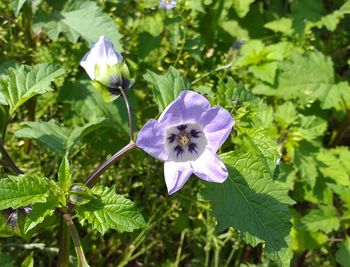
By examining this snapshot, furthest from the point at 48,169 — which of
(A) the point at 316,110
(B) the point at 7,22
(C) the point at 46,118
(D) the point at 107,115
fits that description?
(A) the point at 316,110

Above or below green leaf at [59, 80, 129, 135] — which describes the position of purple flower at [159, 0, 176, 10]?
above

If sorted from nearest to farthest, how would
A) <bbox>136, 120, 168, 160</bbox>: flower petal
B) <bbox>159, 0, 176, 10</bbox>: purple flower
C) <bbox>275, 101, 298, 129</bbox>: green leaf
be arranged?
<bbox>136, 120, 168, 160</bbox>: flower petal
<bbox>275, 101, 298, 129</bbox>: green leaf
<bbox>159, 0, 176, 10</bbox>: purple flower

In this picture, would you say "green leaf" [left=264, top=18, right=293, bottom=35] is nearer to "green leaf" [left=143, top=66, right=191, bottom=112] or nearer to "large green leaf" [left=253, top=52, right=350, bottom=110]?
"large green leaf" [left=253, top=52, right=350, bottom=110]

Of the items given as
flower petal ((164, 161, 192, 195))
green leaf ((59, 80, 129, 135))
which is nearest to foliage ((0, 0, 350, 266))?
green leaf ((59, 80, 129, 135))

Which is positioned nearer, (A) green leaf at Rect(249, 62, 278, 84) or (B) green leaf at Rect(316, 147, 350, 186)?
(B) green leaf at Rect(316, 147, 350, 186)

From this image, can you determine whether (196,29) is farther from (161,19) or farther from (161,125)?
(161,125)

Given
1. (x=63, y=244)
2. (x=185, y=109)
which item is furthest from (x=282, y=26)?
(x=63, y=244)
